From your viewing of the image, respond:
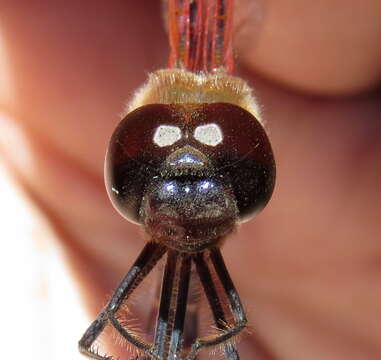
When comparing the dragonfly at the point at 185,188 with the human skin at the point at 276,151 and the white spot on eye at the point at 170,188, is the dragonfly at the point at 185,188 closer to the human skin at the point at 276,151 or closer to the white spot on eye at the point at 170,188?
the white spot on eye at the point at 170,188

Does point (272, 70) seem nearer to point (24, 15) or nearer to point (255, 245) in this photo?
point (255, 245)

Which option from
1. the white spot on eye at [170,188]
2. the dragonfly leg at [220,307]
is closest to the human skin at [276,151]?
the dragonfly leg at [220,307]

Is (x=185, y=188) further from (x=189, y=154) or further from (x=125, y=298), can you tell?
(x=125, y=298)

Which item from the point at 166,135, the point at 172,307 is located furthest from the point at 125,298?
the point at 166,135

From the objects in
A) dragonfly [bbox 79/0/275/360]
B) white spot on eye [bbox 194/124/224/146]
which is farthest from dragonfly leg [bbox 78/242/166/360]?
white spot on eye [bbox 194/124/224/146]

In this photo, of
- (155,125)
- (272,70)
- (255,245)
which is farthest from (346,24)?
(155,125)

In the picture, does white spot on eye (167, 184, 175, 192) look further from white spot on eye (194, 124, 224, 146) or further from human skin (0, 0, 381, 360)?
human skin (0, 0, 381, 360)

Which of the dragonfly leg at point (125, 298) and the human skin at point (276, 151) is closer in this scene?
the dragonfly leg at point (125, 298)
